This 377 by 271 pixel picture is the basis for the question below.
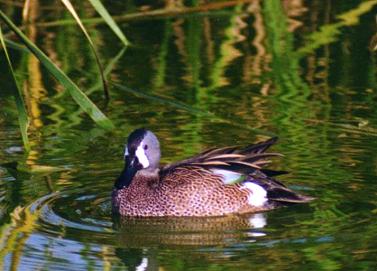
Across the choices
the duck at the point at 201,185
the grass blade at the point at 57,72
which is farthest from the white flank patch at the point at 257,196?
the grass blade at the point at 57,72

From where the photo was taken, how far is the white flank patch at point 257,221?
27.8 ft

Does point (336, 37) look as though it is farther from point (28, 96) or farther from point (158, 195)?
point (158, 195)

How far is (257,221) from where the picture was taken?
28.3 ft

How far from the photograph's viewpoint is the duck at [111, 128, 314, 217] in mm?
8883

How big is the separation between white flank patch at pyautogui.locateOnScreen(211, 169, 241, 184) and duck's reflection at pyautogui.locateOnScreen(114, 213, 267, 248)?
296 mm

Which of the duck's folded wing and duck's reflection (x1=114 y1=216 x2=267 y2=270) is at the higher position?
the duck's folded wing

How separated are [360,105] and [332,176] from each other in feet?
6.68

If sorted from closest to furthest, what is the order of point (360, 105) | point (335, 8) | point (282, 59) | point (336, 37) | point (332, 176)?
point (332, 176) < point (360, 105) < point (282, 59) < point (336, 37) < point (335, 8)

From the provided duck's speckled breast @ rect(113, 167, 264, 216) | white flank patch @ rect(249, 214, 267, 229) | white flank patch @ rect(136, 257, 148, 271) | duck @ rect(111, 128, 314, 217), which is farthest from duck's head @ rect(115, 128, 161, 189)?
white flank patch @ rect(136, 257, 148, 271)

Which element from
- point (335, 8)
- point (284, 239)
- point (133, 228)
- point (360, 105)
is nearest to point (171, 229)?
point (133, 228)

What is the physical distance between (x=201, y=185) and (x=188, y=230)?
0.63 m

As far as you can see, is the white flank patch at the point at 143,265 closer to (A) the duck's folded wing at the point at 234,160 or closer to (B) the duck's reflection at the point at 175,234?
(B) the duck's reflection at the point at 175,234

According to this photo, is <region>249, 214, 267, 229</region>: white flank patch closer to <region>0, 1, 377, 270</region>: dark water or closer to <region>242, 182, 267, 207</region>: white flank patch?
<region>0, 1, 377, 270</region>: dark water

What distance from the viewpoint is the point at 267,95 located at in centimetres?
1155
